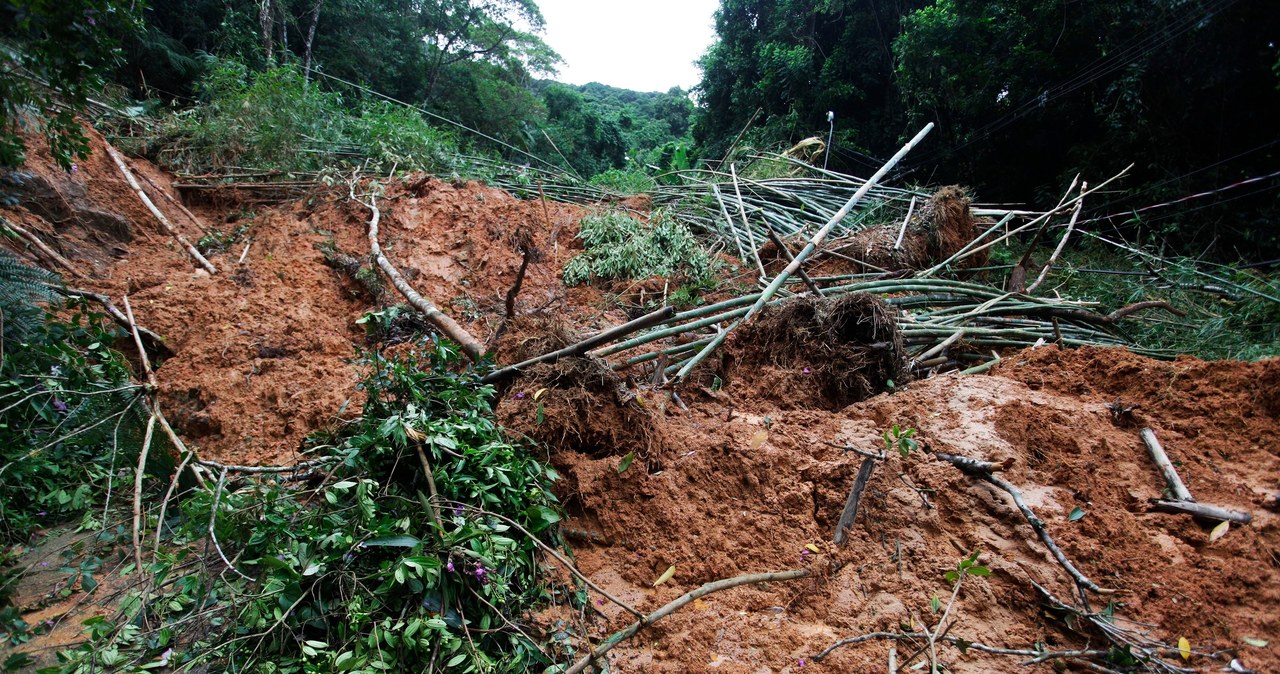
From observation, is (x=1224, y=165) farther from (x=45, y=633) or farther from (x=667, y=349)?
(x=45, y=633)

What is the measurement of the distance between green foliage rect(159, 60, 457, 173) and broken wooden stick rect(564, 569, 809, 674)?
539 centimetres

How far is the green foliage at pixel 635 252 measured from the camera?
16.3 ft

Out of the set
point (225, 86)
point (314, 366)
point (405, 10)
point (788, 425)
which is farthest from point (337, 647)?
point (405, 10)

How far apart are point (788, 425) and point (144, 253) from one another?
4.64 metres

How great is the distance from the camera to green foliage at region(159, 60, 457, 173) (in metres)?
5.21

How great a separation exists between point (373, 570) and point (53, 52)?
2055mm

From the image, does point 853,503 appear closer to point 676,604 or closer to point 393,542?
point 676,604

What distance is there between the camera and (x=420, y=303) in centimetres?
339

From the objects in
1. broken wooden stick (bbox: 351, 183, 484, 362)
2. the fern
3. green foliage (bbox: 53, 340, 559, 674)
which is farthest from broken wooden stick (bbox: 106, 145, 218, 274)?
green foliage (bbox: 53, 340, 559, 674)

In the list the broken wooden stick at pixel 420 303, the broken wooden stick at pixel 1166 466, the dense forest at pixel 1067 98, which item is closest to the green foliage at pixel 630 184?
the dense forest at pixel 1067 98

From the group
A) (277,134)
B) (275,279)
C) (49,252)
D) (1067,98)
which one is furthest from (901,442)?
(1067,98)

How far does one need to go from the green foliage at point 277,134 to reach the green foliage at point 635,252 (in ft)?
7.26

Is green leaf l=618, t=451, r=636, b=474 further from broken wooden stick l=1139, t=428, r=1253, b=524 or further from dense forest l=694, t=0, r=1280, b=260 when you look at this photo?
dense forest l=694, t=0, r=1280, b=260

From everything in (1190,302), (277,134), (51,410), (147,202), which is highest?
(277,134)
